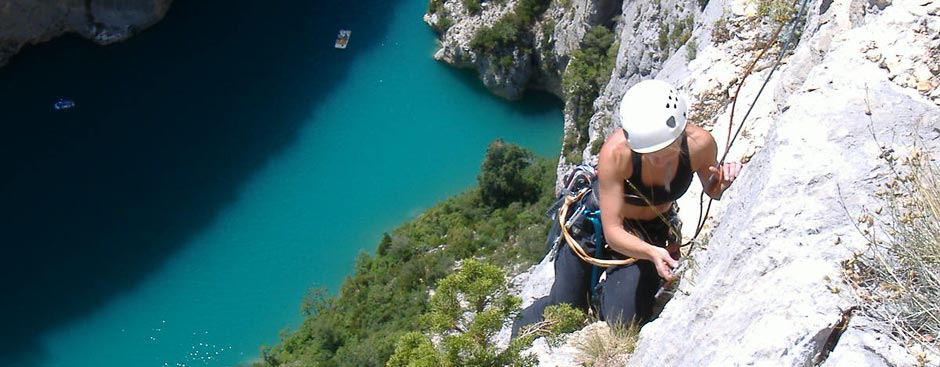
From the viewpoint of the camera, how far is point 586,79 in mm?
16562

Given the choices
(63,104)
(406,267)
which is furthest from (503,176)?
(63,104)

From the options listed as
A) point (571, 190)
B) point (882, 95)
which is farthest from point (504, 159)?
point (882, 95)

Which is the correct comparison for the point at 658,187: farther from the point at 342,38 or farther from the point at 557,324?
the point at 342,38

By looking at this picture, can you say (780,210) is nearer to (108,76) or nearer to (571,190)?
(571,190)

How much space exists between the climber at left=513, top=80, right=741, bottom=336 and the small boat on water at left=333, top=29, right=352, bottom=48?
19609mm

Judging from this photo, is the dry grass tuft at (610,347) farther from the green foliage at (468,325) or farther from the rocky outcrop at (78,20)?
the rocky outcrop at (78,20)

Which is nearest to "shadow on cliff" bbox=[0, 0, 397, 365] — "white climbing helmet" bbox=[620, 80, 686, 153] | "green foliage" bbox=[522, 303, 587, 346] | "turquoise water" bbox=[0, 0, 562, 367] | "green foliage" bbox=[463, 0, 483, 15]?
"turquoise water" bbox=[0, 0, 562, 367]

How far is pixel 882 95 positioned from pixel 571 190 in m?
1.78

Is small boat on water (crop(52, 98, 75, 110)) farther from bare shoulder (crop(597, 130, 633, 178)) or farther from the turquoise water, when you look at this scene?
bare shoulder (crop(597, 130, 633, 178))

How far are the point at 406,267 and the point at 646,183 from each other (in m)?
13.2

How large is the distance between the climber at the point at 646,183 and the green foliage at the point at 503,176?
13547 mm

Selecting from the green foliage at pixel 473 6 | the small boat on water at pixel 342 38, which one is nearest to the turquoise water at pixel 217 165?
the small boat on water at pixel 342 38

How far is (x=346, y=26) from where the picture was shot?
23.5m

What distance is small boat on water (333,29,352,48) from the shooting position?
2297 centimetres
